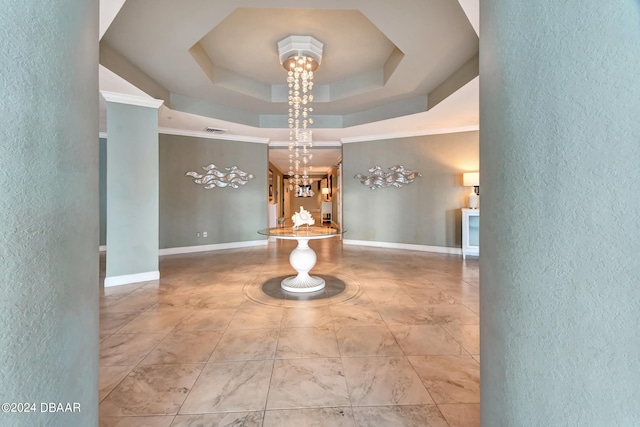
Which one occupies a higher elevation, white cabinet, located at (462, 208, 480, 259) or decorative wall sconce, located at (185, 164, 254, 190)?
decorative wall sconce, located at (185, 164, 254, 190)

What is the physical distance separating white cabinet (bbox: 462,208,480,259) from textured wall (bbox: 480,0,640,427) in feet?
16.1

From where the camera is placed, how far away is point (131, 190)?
3674 millimetres

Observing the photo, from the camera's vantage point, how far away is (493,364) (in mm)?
919

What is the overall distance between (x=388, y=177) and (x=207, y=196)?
426 cm

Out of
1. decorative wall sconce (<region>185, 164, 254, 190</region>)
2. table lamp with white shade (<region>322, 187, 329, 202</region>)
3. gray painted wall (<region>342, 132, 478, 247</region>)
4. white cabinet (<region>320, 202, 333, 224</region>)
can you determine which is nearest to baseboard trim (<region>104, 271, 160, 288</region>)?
decorative wall sconce (<region>185, 164, 254, 190</region>)

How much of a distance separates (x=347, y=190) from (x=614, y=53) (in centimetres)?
645

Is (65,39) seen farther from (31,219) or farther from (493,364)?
(493,364)

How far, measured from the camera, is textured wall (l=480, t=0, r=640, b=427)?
55 centimetres

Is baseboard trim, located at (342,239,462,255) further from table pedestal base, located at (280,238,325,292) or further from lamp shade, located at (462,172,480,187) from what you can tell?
table pedestal base, located at (280,238,325,292)

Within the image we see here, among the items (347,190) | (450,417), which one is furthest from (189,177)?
(450,417)

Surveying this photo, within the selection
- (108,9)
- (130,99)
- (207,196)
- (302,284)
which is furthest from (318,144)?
(108,9)

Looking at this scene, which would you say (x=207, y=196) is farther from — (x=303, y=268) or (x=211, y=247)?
(x=303, y=268)

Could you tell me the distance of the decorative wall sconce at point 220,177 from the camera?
6090 millimetres

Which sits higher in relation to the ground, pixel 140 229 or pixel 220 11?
pixel 220 11
